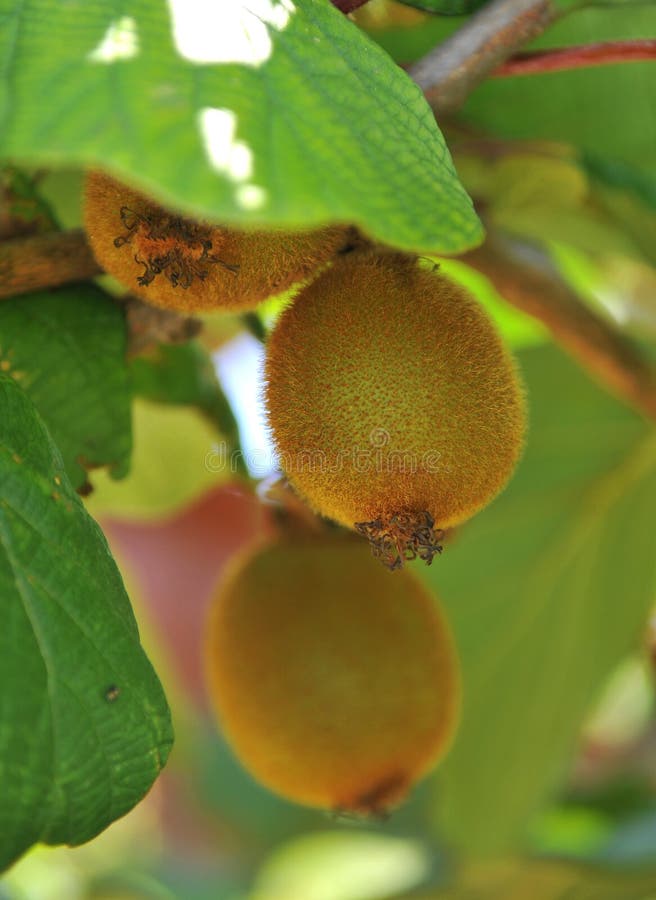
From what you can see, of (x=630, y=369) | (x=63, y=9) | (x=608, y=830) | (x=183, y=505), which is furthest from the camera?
(x=608, y=830)

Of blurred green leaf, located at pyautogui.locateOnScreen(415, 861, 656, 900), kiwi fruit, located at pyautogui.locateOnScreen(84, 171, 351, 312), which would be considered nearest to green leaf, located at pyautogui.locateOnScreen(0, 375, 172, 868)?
kiwi fruit, located at pyautogui.locateOnScreen(84, 171, 351, 312)

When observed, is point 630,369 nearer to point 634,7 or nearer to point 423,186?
point 634,7

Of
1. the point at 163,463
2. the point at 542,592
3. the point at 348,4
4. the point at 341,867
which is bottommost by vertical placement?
the point at 341,867

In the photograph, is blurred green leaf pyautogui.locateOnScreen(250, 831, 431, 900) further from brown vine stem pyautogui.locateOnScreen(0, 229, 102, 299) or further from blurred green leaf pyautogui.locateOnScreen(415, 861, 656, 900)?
A: brown vine stem pyautogui.locateOnScreen(0, 229, 102, 299)

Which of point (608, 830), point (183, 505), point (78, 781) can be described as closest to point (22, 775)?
point (78, 781)

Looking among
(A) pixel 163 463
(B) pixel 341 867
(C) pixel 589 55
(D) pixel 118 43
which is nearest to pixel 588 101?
(C) pixel 589 55

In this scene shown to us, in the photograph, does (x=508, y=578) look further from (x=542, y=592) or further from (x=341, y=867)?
(x=341, y=867)
